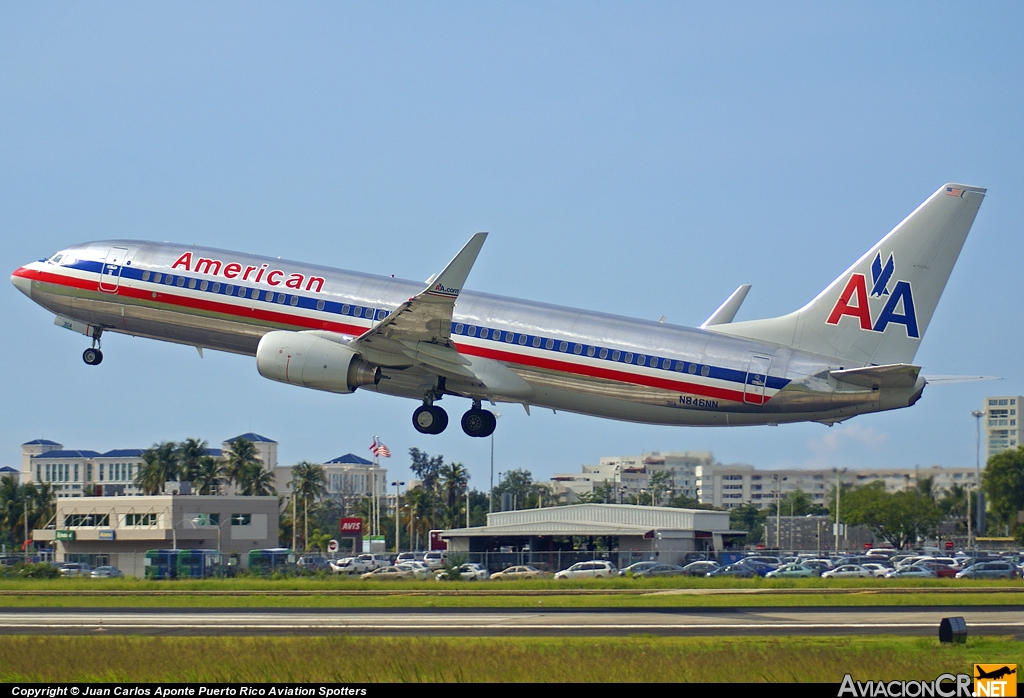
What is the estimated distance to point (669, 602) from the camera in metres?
47.1

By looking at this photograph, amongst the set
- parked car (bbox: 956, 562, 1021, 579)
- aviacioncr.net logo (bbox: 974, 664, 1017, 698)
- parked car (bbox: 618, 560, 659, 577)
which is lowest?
parked car (bbox: 956, 562, 1021, 579)

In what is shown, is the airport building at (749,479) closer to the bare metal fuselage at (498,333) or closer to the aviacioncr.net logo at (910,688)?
the bare metal fuselage at (498,333)

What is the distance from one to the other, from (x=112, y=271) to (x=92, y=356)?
15.2 ft

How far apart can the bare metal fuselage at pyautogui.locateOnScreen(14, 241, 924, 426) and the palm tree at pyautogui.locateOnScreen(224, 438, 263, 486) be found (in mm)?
97268

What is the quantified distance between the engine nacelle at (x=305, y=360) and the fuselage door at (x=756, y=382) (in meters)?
13.7

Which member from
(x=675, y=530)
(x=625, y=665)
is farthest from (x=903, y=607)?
(x=675, y=530)

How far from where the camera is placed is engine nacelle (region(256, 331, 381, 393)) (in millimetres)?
42094

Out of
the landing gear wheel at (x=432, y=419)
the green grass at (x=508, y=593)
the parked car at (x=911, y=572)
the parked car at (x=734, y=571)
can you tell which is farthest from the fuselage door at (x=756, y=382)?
the parked car at (x=911, y=572)

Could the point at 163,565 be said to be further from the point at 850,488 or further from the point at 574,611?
the point at 850,488

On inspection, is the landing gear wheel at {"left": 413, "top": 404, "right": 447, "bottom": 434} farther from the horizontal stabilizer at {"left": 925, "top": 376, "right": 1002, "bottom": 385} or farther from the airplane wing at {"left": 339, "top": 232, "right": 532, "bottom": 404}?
the horizontal stabilizer at {"left": 925, "top": 376, "right": 1002, "bottom": 385}

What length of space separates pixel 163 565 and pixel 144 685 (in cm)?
4703

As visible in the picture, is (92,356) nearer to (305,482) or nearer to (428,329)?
(428,329)

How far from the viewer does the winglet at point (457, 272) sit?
125 feet

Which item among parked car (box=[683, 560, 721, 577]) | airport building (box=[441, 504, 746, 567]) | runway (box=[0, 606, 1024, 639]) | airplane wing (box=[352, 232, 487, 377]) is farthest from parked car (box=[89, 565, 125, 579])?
airplane wing (box=[352, 232, 487, 377])
